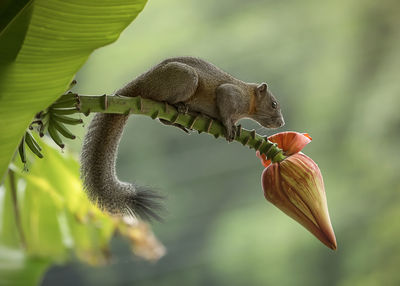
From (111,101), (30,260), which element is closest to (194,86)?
(111,101)

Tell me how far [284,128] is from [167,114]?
3.48m

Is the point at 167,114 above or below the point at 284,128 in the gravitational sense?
above

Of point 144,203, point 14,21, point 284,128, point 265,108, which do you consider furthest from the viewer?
point 284,128

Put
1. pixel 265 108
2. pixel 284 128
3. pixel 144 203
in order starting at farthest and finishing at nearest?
pixel 284 128 → pixel 265 108 → pixel 144 203

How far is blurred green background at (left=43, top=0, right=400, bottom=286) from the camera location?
413 centimetres

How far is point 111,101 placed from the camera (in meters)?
0.63

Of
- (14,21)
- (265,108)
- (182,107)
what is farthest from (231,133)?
(14,21)

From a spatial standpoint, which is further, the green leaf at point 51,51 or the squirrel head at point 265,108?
the squirrel head at point 265,108

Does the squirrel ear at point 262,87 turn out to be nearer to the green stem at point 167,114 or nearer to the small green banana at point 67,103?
the green stem at point 167,114

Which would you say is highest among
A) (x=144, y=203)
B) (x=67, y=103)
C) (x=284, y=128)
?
(x=67, y=103)

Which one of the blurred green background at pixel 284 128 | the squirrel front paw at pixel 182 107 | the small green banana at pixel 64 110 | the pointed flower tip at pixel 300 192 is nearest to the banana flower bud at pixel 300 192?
the pointed flower tip at pixel 300 192

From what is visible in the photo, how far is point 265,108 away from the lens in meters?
0.91

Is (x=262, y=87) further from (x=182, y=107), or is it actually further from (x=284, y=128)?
(x=284, y=128)

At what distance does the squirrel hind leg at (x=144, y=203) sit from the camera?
720 mm
